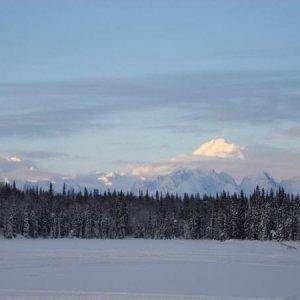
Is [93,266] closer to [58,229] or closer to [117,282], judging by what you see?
[117,282]

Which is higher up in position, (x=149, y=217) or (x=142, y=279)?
(x=149, y=217)

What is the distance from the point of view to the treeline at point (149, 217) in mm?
140250

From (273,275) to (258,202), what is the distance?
3917 inches

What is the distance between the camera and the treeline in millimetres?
140250

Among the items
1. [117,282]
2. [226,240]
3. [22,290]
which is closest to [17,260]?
[117,282]

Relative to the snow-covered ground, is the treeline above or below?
above

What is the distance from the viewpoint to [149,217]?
543 feet

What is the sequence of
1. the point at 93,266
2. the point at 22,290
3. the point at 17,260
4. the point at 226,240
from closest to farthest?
1. the point at 22,290
2. the point at 93,266
3. the point at 17,260
4. the point at 226,240

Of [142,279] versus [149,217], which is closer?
[142,279]

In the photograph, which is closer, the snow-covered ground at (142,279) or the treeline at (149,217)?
the snow-covered ground at (142,279)

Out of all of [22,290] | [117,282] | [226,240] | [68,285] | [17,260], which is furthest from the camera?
[226,240]

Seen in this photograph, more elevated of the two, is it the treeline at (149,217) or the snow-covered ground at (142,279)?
the treeline at (149,217)

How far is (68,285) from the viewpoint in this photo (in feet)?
126

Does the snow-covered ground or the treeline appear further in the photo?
the treeline
